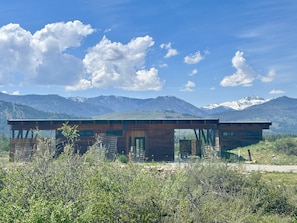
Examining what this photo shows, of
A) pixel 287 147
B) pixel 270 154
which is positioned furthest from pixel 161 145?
pixel 287 147

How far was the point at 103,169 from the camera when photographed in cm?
861

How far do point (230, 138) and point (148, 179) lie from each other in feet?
92.9

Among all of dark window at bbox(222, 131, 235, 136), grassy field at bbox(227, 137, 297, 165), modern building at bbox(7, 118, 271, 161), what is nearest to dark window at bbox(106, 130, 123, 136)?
modern building at bbox(7, 118, 271, 161)

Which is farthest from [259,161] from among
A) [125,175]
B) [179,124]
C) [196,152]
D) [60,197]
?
[60,197]

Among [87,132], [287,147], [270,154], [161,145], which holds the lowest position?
[270,154]

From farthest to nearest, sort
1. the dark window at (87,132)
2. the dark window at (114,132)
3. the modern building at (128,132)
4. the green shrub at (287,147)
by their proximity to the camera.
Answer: the green shrub at (287,147)
the dark window at (114,132)
the dark window at (87,132)
the modern building at (128,132)

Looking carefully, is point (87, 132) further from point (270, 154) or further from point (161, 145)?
point (270, 154)

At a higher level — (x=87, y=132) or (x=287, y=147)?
(x=87, y=132)

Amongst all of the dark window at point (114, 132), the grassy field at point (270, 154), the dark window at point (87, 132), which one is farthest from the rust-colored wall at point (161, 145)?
the grassy field at point (270, 154)

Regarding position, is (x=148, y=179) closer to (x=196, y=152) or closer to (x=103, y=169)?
(x=103, y=169)

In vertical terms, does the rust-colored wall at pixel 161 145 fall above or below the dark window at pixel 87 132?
below

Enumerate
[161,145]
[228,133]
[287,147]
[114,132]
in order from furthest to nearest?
[228,133], [287,147], [161,145], [114,132]

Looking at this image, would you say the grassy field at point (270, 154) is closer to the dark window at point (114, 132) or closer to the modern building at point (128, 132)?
the modern building at point (128, 132)

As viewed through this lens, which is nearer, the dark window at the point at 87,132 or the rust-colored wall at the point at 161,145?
the dark window at the point at 87,132
